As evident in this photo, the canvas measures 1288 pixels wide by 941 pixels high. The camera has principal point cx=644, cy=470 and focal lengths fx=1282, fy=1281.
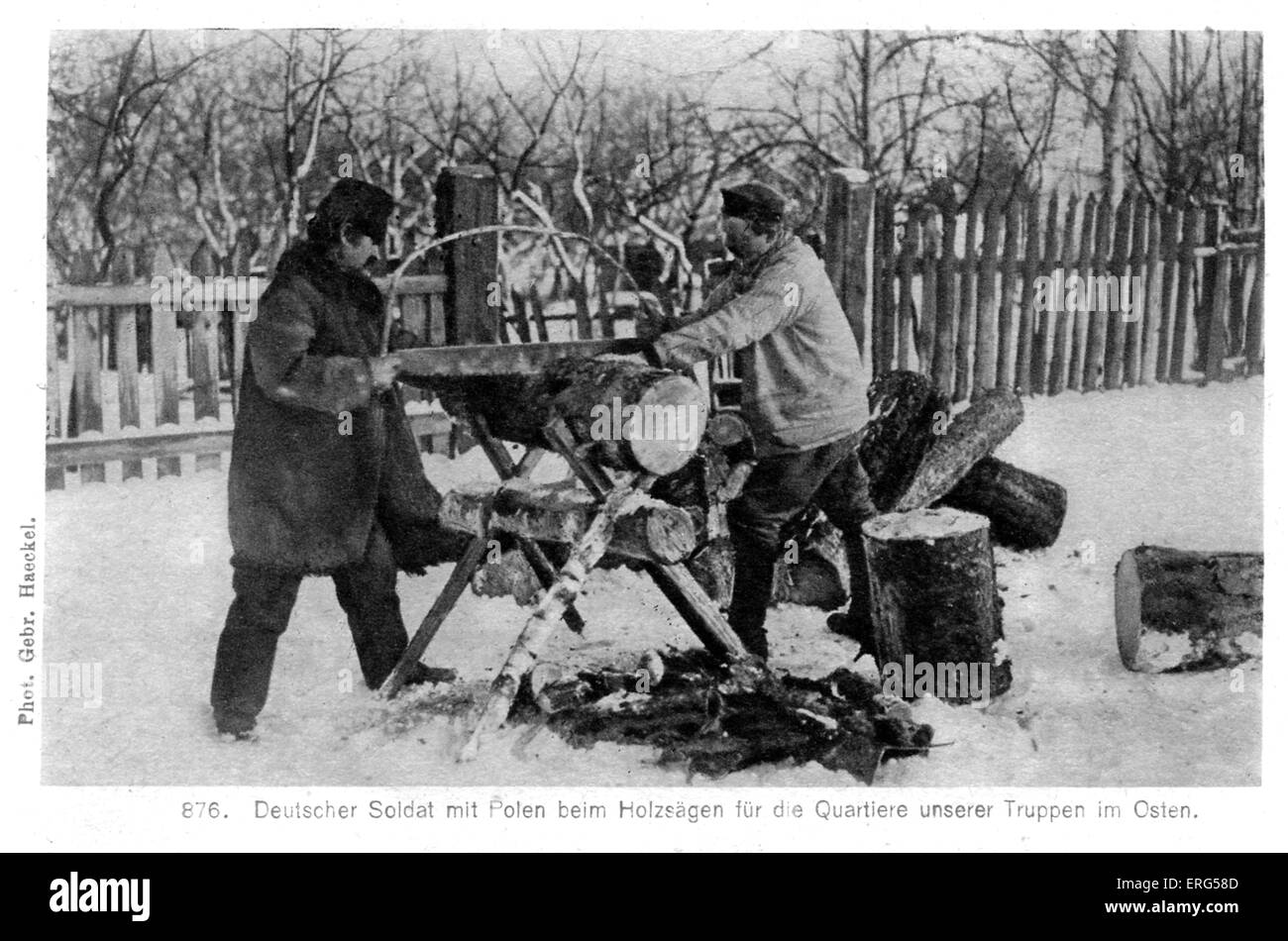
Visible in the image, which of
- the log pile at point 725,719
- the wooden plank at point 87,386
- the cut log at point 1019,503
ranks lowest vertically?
the log pile at point 725,719

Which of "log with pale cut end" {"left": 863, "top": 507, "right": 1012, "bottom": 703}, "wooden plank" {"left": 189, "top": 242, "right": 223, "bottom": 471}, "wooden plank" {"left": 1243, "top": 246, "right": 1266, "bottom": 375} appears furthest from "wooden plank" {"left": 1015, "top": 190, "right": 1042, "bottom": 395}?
"wooden plank" {"left": 189, "top": 242, "right": 223, "bottom": 471}

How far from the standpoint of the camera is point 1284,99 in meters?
4.95

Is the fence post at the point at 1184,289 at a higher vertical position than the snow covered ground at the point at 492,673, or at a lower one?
higher

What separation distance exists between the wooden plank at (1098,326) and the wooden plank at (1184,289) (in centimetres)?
32

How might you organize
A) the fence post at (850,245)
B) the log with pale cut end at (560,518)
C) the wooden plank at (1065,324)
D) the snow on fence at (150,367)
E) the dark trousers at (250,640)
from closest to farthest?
the log with pale cut end at (560,518), the dark trousers at (250,640), the snow on fence at (150,367), the fence post at (850,245), the wooden plank at (1065,324)

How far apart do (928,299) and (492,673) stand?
2.80m

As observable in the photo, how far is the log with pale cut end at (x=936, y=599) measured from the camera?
4383 mm

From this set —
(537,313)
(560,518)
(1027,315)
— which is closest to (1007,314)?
(1027,315)

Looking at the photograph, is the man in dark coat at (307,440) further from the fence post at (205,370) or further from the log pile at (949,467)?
the log pile at (949,467)

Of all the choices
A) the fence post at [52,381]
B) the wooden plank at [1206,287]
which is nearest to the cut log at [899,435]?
the wooden plank at [1206,287]

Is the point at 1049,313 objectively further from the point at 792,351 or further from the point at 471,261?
the point at 471,261

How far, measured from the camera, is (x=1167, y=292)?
6.45 m

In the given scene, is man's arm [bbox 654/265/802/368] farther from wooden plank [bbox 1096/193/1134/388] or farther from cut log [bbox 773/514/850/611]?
wooden plank [bbox 1096/193/1134/388]

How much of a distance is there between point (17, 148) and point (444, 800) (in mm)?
2805
